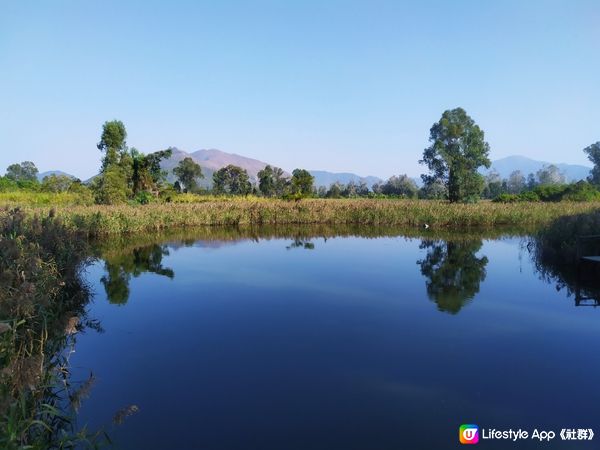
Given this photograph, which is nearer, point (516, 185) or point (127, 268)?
point (127, 268)

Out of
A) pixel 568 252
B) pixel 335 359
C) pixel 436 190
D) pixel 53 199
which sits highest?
pixel 436 190

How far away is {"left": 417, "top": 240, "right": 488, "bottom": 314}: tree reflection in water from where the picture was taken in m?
9.23

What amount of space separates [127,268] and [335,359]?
344 inches

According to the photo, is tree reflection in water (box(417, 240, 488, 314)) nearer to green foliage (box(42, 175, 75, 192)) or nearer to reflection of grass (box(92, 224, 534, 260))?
reflection of grass (box(92, 224, 534, 260))

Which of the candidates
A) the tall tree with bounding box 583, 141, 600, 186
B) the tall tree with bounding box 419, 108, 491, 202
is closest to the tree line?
the tall tree with bounding box 419, 108, 491, 202

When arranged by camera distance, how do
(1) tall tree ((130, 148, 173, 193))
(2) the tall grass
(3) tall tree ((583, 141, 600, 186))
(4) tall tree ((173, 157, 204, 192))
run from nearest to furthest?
(2) the tall grass, (1) tall tree ((130, 148, 173, 193)), (4) tall tree ((173, 157, 204, 192)), (3) tall tree ((583, 141, 600, 186))

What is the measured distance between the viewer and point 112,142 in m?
31.2

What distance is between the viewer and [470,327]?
23.7ft

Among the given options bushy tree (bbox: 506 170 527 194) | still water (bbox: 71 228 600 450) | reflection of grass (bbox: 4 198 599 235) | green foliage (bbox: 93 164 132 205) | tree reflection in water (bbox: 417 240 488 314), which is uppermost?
bushy tree (bbox: 506 170 527 194)

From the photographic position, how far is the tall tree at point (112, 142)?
31.0 meters

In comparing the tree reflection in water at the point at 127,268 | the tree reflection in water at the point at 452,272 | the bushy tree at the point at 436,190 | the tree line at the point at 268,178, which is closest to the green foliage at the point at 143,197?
the tree line at the point at 268,178

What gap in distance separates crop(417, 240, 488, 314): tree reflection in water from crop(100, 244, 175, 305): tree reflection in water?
659 centimetres

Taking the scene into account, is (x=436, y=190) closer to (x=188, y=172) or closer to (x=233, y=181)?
(x=233, y=181)

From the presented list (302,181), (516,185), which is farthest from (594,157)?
(302,181)
